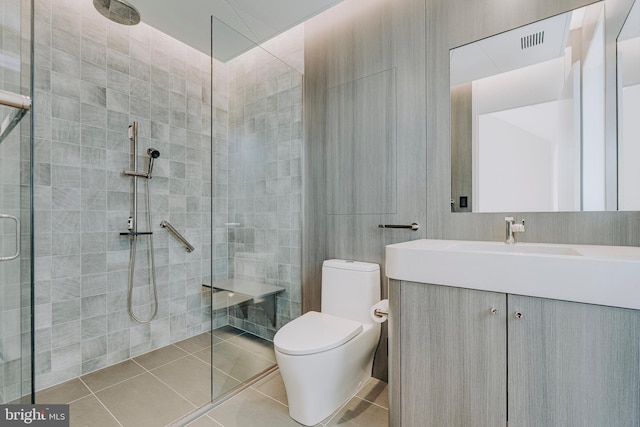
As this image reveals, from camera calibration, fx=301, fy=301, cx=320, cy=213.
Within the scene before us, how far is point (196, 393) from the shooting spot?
1.81 metres

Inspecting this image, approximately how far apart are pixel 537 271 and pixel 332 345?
942 mm

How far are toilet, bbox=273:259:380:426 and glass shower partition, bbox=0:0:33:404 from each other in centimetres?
94

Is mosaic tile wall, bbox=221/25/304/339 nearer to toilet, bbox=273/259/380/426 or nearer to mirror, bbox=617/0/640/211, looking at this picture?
toilet, bbox=273/259/380/426

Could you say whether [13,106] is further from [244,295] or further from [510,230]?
[510,230]

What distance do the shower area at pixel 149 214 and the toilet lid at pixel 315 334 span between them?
469 mm

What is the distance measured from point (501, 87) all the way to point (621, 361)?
4.44 ft

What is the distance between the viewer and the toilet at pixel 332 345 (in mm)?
1470

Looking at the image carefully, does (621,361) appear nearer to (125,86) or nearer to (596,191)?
(596,191)

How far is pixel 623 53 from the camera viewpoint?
1319mm

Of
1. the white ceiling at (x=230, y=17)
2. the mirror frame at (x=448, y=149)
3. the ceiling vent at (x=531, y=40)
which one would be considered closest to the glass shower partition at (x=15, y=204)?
the white ceiling at (x=230, y=17)

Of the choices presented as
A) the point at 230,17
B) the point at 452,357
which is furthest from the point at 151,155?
the point at 452,357

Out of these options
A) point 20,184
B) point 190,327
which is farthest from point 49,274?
point 20,184

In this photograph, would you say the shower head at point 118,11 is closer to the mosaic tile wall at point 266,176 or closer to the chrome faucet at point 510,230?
the mosaic tile wall at point 266,176

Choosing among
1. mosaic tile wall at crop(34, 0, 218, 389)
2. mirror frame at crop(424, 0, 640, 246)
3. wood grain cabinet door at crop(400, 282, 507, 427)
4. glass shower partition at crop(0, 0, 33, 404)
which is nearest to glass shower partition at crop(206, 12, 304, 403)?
mosaic tile wall at crop(34, 0, 218, 389)
